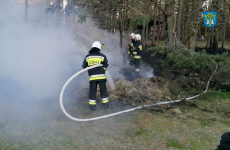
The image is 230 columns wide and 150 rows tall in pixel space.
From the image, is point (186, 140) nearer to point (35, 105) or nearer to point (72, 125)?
point (72, 125)

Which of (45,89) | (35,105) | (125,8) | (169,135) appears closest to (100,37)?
(125,8)

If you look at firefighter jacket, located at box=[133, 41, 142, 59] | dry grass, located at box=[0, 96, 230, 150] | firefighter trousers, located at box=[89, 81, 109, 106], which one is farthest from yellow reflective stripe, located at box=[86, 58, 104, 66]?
firefighter jacket, located at box=[133, 41, 142, 59]

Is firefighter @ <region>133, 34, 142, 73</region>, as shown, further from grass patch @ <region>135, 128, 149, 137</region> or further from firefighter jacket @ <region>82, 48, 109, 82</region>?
grass patch @ <region>135, 128, 149, 137</region>

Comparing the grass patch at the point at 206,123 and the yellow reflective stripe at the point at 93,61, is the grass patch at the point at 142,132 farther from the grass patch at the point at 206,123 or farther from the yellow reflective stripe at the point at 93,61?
the yellow reflective stripe at the point at 93,61

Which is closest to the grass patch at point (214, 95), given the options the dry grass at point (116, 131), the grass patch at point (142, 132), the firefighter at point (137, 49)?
the dry grass at point (116, 131)

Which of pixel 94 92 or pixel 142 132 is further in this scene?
pixel 94 92

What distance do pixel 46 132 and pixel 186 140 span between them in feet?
8.19

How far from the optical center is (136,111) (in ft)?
18.6

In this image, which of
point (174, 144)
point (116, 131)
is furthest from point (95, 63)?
point (174, 144)

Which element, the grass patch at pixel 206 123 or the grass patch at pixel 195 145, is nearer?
the grass patch at pixel 195 145

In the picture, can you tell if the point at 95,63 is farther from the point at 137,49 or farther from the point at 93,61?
the point at 137,49

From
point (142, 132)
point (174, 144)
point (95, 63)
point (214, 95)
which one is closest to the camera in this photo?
point (174, 144)

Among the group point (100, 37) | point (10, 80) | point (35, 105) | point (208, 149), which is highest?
point (100, 37)

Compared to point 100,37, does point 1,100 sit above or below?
below
